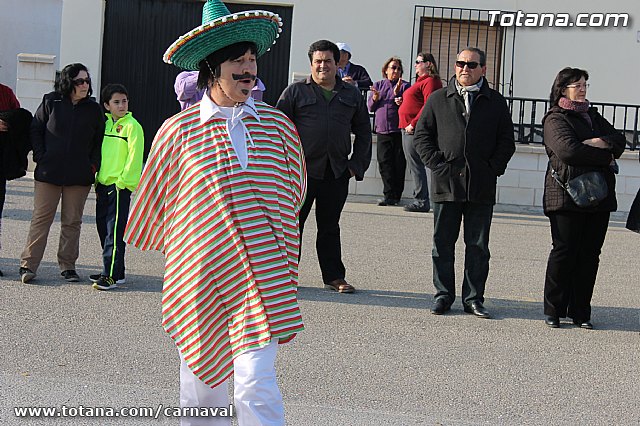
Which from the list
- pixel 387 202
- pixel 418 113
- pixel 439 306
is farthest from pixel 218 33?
pixel 387 202

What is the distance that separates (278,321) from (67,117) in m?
5.10

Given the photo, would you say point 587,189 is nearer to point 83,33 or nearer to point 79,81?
point 79,81

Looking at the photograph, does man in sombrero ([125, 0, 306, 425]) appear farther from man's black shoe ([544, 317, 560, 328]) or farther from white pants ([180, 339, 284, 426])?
man's black shoe ([544, 317, 560, 328])

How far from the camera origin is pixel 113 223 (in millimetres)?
8578

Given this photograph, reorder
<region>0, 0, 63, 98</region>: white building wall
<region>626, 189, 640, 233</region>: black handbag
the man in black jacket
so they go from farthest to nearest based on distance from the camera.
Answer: <region>0, 0, 63, 98</region>: white building wall, the man in black jacket, <region>626, 189, 640, 233</region>: black handbag

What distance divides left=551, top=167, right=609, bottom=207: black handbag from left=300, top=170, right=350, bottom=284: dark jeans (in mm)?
1987

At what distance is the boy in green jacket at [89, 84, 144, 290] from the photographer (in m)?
8.53

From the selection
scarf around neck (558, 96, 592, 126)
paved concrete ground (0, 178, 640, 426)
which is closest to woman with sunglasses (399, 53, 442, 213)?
paved concrete ground (0, 178, 640, 426)

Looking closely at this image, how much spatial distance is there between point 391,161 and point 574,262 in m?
6.80

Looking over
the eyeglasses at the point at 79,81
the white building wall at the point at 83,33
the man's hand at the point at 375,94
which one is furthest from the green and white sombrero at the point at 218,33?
the white building wall at the point at 83,33

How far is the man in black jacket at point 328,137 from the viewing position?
8.66m

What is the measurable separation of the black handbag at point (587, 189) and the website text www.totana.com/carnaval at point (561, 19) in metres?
10.2

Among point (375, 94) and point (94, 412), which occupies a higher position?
point (375, 94)

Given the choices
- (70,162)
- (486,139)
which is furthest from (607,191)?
(70,162)
